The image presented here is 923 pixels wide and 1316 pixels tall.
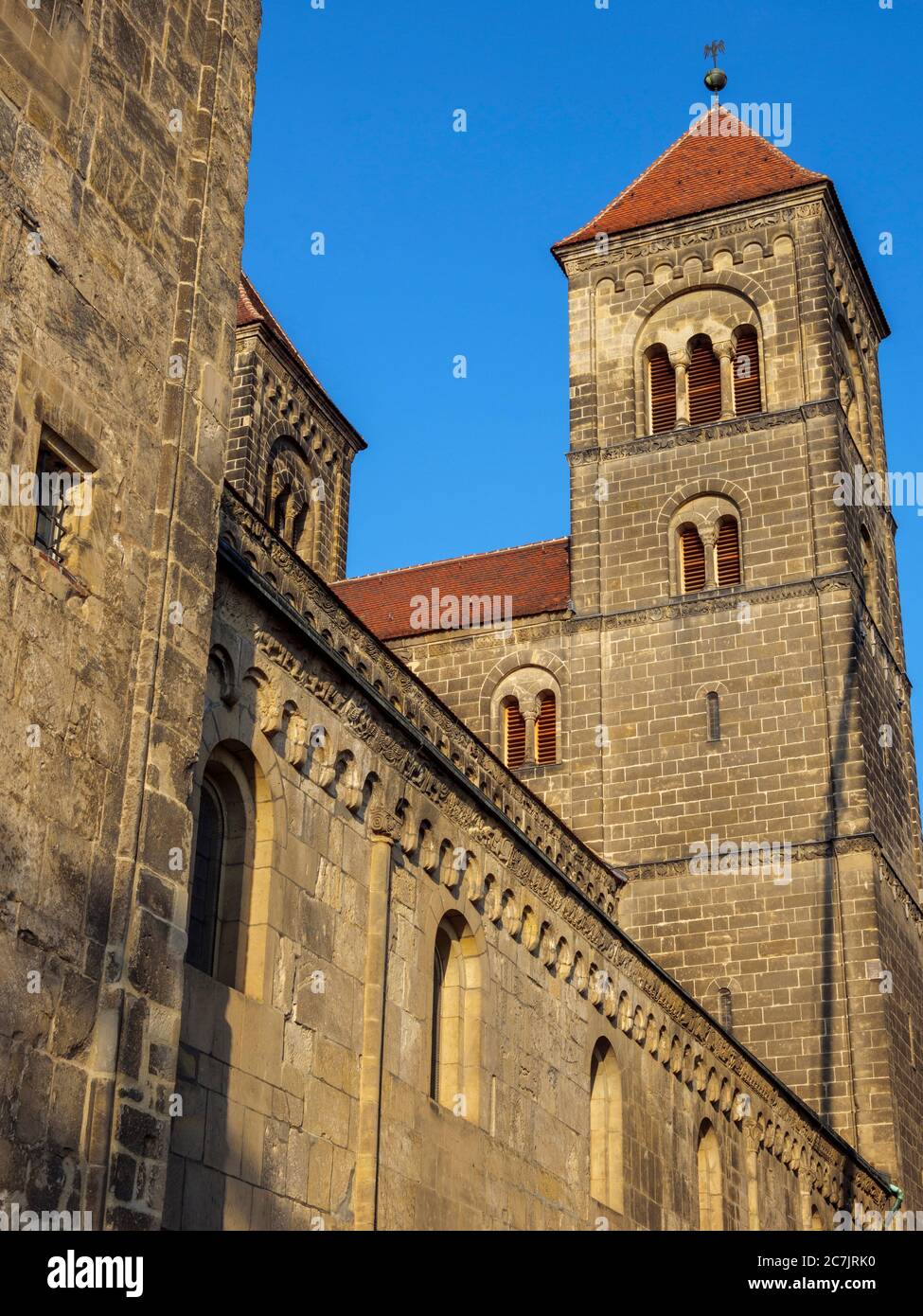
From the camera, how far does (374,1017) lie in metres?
14.6

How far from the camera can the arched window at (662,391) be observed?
36.9 m

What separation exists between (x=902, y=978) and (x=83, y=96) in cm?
2495

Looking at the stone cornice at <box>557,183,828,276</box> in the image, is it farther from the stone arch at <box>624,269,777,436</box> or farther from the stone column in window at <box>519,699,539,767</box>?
the stone column in window at <box>519,699,539,767</box>

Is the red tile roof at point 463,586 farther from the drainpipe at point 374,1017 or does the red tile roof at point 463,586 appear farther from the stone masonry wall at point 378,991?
the drainpipe at point 374,1017

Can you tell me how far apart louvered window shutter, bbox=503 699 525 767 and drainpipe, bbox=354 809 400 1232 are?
63.4 ft

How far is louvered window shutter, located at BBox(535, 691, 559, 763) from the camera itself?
115 ft

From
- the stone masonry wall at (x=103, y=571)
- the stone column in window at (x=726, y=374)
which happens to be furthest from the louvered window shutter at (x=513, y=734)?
the stone masonry wall at (x=103, y=571)

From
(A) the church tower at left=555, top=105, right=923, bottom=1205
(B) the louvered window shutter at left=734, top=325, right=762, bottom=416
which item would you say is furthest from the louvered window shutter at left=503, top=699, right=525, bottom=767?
(B) the louvered window shutter at left=734, top=325, right=762, bottom=416

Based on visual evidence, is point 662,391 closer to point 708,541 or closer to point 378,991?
point 708,541

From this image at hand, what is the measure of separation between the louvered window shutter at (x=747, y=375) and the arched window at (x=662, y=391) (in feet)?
4.06

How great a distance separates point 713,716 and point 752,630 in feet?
5.52

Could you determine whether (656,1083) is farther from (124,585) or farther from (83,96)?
(83,96)

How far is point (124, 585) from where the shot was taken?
11016mm

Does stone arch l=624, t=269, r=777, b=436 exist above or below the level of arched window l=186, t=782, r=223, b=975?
above
